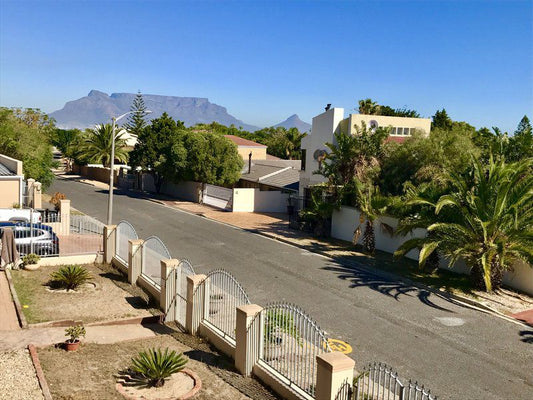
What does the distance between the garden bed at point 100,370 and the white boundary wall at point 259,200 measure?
81.9ft

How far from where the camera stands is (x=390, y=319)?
15078 mm

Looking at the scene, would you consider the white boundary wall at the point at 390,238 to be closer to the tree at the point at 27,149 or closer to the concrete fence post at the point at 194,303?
the concrete fence post at the point at 194,303

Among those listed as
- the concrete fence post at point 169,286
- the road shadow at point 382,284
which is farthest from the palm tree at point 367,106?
the concrete fence post at point 169,286

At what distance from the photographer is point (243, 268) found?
20.6 m

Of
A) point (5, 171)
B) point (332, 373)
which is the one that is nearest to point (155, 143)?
point (5, 171)

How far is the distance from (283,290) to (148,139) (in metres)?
31.9

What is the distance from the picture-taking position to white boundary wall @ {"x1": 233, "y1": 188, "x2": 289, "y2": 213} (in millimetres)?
37250

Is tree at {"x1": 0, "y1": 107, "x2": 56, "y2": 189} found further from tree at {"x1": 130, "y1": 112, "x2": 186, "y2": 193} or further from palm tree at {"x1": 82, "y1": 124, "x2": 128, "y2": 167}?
palm tree at {"x1": 82, "y1": 124, "x2": 128, "y2": 167}

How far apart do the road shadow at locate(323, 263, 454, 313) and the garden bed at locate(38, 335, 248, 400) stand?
8.43 meters

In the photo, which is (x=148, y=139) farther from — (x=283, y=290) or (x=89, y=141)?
(x=283, y=290)

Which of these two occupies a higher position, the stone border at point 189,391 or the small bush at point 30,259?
the small bush at point 30,259

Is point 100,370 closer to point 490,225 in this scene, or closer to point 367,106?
point 490,225

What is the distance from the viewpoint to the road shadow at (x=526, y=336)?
13883 mm

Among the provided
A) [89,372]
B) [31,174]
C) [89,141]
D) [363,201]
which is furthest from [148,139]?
[89,372]
